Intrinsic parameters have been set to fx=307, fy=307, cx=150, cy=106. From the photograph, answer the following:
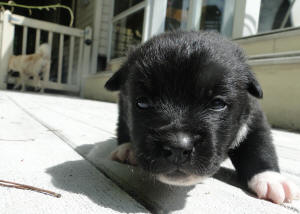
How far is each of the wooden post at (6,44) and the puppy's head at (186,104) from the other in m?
9.76

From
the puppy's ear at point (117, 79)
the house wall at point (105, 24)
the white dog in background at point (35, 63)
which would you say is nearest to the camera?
the puppy's ear at point (117, 79)

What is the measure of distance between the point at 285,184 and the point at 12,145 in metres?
1.53

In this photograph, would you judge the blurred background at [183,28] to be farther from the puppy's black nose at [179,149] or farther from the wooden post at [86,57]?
the puppy's black nose at [179,149]

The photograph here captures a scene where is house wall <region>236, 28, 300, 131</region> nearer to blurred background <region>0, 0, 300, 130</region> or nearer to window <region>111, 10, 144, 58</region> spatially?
blurred background <region>0, 0, 300, 130</region>

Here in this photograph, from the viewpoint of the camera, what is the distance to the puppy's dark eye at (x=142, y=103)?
4.73ft

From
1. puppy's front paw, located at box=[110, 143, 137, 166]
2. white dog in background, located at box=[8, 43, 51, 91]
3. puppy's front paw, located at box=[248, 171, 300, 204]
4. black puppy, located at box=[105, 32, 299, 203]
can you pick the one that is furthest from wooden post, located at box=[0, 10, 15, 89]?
puppy's front paw, located at box=[248, 171, 300, 204]

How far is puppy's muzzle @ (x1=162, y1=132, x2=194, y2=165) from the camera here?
111cm

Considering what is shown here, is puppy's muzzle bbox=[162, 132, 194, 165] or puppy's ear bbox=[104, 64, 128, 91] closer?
puppy's muzzle bbox=[162, 132, 194, 165]

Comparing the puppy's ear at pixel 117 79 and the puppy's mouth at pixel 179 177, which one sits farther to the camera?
the puppy's ear at pixel 117 79

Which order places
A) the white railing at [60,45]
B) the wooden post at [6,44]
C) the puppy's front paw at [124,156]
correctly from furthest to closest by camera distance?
the white railing at [60,45]
the wooden post at [6,44]
the puppy's front paw at [124,156]

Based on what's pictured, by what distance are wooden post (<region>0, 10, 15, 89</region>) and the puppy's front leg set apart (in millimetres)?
10026

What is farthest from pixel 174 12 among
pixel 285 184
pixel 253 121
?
pixel 285 184

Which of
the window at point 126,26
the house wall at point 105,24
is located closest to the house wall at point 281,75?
Answer: the window at point 126,26

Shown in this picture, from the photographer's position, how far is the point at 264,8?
531 cm
